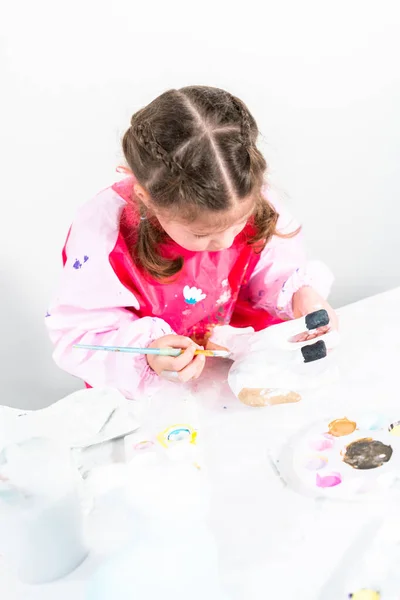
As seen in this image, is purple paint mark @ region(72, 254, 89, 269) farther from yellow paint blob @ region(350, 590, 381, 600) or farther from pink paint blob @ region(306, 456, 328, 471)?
yellow paint blob @ region(350, 590, 381, 600)

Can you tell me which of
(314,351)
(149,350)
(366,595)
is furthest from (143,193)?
(366,595)

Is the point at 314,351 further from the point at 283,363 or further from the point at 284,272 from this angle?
the point at 284,272

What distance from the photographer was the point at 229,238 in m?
0.71

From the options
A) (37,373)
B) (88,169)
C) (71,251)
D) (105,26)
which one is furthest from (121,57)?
(37,373)

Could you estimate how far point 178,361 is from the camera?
757mm

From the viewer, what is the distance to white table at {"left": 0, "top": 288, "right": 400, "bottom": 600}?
578mm

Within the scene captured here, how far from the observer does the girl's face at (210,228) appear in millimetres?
669

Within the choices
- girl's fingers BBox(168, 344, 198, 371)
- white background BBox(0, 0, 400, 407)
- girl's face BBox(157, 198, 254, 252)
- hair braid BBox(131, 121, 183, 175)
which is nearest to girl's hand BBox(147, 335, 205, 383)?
girl's fingers BBox(168, 344, 198, 371)

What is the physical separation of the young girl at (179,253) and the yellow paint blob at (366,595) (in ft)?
1.00

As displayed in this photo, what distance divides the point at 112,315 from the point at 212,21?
18.5 inches

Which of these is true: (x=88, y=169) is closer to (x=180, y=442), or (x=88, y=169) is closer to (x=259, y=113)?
(x=259, y=113)

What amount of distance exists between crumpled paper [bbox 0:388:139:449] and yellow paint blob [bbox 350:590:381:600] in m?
0.30

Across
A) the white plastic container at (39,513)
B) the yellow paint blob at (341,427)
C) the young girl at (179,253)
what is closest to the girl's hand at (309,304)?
the young girl at (179,253)

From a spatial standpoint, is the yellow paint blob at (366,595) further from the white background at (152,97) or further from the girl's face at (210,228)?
the white background at (152,97)
